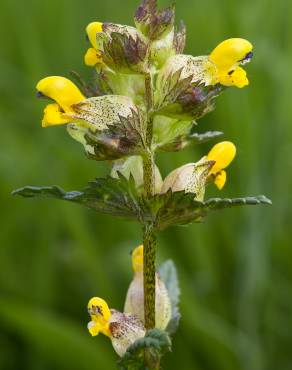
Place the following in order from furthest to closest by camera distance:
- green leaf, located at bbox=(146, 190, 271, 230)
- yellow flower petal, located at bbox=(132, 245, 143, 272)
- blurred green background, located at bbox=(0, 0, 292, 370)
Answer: blurred green background, located at bbox=(0, 0, 292, 370)
yellow flower petal, located at bbox=(132, 245, 143, 272)
green leaf, located at bbox=(146, 190, 271, 230)

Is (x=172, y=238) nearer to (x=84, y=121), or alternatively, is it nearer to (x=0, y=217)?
(x=0, y=217)

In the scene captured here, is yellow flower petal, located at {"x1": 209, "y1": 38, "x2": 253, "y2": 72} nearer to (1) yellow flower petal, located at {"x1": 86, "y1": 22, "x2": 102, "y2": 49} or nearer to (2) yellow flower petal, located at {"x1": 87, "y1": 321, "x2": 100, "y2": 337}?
(1) yellow flower petal, located at {"x1": 86, "y1": 22, "x2": 102, "y2": 49}

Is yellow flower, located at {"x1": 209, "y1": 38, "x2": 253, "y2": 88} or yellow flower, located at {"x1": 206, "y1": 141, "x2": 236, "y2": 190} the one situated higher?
yellow flower, located at {"x1": 209, "y1": 38, "x2": 253, "y2": 88}

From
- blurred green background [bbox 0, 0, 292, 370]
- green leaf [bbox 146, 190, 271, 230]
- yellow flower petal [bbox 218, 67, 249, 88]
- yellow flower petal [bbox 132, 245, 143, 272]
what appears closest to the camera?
green leaf [bbox 146, 190, 271, 230]

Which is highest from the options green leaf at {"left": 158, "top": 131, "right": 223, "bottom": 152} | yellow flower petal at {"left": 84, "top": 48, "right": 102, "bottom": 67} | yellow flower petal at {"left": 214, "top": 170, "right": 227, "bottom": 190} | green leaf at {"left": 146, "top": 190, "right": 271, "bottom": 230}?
yellow flower petal at {"left": 84, "top": 48, "right": 102, "bottom": 67}

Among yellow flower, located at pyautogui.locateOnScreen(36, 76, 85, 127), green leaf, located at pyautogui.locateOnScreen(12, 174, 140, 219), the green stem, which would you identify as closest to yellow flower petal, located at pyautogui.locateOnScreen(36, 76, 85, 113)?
yellow flower, located at pyautogui.locateOnScreen(36, 76, 85, 127)

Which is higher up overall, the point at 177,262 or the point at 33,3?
the point at 33,3

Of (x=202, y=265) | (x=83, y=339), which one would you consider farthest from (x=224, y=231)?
(x=83, y=339)
